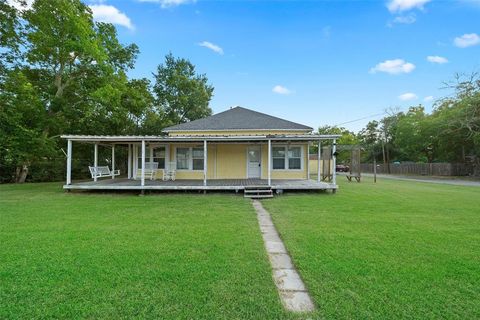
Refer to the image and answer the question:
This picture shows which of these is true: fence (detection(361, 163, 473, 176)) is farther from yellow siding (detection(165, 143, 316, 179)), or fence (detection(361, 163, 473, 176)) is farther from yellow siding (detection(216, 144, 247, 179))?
yellow siding (detection(216, 144, 247, 179))

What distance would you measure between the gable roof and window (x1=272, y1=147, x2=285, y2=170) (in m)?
1.24

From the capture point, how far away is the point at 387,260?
3.92 meters

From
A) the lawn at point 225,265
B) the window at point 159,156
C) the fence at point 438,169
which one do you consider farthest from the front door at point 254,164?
the fence at point 438,169

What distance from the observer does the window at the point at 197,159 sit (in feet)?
46.0

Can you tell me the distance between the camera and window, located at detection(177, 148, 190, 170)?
14.0 metres

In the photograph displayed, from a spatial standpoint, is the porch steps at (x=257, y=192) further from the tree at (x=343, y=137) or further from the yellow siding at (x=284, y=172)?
the tree at (x=343, y=137)

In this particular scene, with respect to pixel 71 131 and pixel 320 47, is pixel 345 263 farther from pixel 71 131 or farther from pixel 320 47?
pixel 71 131

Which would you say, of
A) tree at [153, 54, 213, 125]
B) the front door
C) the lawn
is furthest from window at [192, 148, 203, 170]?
tree at [153, 54, 213, 125]

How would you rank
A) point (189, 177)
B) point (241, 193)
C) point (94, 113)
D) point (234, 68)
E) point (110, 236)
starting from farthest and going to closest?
point (234, 68), point (94, 113), point (189, 177), point (241, 193), point (110, 236)

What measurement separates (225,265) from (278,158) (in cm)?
1091

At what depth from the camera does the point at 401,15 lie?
572 inches

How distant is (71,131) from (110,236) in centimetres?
1657

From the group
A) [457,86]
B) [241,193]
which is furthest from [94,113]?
[457,86]

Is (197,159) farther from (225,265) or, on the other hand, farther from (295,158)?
(225,265)
